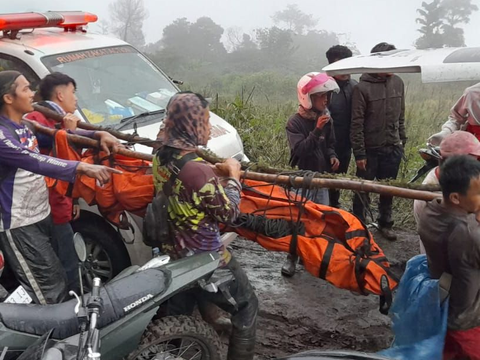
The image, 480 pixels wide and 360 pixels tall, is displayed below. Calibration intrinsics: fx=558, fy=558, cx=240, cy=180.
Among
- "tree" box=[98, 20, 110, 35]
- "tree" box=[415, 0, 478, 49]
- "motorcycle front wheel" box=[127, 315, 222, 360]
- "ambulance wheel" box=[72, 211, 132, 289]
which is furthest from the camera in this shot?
"tree" box=[415, 0, 478, 49]

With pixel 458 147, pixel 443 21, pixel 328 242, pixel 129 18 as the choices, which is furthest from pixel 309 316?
pixel 443 21

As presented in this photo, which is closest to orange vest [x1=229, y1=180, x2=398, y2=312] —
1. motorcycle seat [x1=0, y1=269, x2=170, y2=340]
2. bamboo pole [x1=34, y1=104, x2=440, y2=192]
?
bamboo pole [x1=34, y1=104, x2=440, y2=192]

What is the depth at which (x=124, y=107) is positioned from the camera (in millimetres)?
5020

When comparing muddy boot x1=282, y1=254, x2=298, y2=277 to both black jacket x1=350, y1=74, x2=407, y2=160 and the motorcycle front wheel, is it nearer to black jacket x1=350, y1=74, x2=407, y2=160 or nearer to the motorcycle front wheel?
black jacket x1=350, y1=74, x2=407, y2=160

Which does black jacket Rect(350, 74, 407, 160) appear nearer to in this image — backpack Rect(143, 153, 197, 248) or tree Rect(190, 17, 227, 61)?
backpack Rect(143, 153, 197, 248)

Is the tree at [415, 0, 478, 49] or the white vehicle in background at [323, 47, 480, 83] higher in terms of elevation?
the tree at [415, 0, 478, 49]

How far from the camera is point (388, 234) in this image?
218 inches

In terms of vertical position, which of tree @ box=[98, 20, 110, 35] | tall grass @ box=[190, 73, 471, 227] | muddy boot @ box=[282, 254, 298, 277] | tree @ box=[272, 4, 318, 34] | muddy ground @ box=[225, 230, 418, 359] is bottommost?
muddy ground @ box=[225, 230, 418, 359]

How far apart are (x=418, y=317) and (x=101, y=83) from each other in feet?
11.6

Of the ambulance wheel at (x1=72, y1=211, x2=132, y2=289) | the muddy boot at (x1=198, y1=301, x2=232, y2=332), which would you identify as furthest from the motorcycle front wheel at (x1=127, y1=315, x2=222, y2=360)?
the ambulance wheel at (x1=72, y1=211, x2=132, y2=289)

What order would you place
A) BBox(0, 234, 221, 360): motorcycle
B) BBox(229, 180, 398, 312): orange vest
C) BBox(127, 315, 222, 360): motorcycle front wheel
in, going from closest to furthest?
BBox(0, 234, 221, 360): motorcycle → BBox(127, 315, 222, 360): motorcycle front wheel → BBox(229, 180, 398, 312): orange vest

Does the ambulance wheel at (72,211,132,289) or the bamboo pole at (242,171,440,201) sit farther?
the ambulance wheel at (72,211,132,289)

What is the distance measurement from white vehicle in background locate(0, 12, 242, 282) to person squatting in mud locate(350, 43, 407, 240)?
3.76 feet

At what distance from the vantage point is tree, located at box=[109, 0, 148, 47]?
23.5 meters
